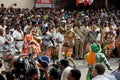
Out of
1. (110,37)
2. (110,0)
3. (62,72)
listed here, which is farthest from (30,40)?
(110,0)

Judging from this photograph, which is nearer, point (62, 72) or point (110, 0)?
point (62, 72)

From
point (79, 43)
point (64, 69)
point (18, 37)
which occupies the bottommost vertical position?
point (79, 43)

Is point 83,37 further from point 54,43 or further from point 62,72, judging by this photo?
point 62,72

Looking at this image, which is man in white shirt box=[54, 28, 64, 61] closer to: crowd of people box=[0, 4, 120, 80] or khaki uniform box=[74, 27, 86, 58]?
crowd of people box=[0, 4, 120, 80]

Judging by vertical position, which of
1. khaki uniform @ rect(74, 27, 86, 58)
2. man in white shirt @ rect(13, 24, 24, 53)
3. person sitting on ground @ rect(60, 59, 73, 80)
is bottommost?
khaki uniform @ rect(74, 27, 86, 58)

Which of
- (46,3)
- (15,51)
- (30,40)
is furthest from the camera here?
(46,3)

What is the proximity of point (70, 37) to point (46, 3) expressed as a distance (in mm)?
11905

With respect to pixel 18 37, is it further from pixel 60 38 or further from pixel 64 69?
pixel 64 69

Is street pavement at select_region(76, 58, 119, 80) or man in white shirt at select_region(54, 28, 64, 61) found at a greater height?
man in white shirt at select_region(54, 28, 64, 61)

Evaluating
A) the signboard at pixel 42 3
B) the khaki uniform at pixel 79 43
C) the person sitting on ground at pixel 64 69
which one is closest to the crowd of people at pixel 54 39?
the khaki uniform at pixel 79 43

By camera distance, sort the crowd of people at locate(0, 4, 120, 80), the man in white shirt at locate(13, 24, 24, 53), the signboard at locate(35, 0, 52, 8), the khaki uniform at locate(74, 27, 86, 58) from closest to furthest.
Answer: the crowd of people at locate(0, 4, 120, 80) → the man in white shirt at locate(13, 24, 24, 53) → the khaki uniform at locate(74, 27, 86, 58) → the signboard at locate(35, 0, 52, 8)

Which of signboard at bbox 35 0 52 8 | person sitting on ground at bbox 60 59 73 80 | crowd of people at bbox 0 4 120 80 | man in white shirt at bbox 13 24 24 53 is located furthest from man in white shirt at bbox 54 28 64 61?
signboard at bbox 35 0 52 8

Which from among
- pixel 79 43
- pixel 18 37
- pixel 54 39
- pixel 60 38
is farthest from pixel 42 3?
pixel 18 37

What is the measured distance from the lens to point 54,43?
14406 millimetres
